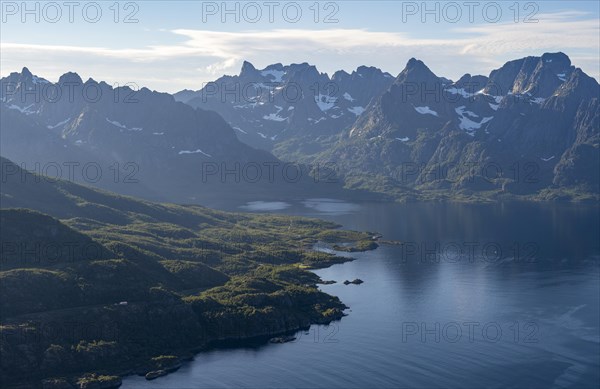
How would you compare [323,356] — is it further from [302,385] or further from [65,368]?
[65,368]

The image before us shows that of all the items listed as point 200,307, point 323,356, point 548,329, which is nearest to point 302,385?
point 323,356

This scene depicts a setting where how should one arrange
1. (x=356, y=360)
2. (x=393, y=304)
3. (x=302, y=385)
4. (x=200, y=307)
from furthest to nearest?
(x=393, y=304) < (x=200, y=307) < (x=356, y=360) < (x=302, y=385)

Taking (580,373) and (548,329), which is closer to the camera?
(580,373)

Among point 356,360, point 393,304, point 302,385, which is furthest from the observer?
point 393,304

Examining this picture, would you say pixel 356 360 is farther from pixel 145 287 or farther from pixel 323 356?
pixel 145 287

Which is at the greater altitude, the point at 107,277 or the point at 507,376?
the point at 107,277

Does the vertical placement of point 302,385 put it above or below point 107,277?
below

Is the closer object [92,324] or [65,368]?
[65,368]

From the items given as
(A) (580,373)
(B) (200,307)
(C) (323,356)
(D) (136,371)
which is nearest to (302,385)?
(C) (323,356)

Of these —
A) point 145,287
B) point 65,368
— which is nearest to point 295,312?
point 145,287
